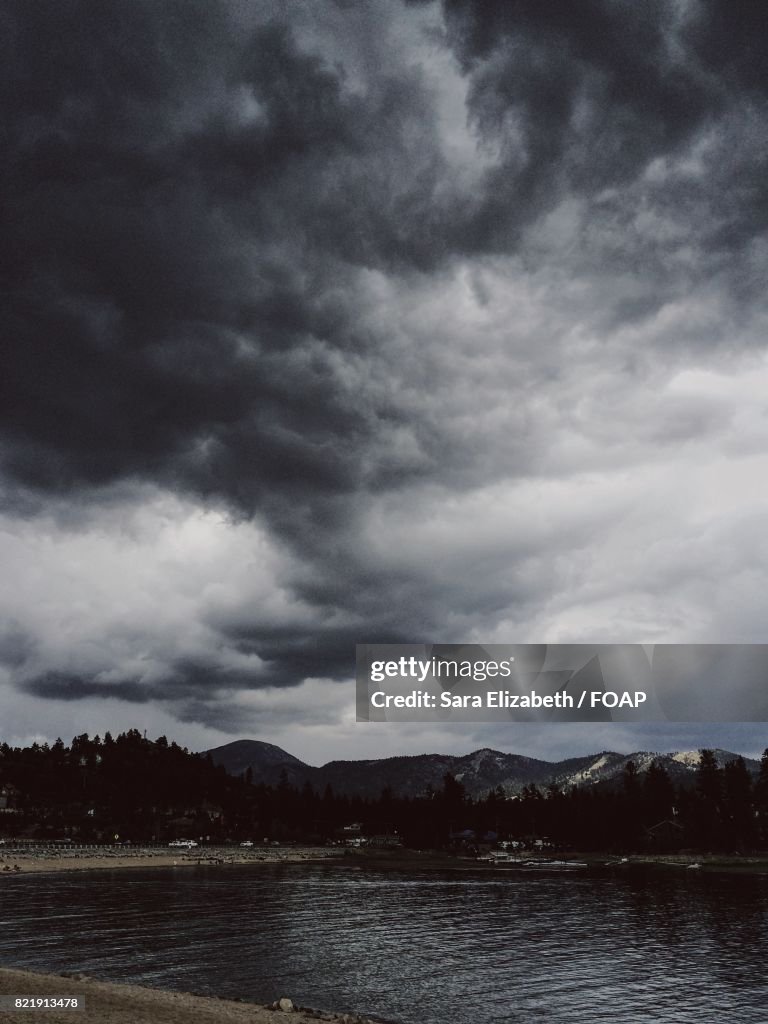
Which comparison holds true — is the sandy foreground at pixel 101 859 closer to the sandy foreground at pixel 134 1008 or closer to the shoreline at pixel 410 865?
the shoreline at pixel 410 865

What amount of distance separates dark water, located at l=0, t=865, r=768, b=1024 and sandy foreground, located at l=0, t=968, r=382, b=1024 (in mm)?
3814

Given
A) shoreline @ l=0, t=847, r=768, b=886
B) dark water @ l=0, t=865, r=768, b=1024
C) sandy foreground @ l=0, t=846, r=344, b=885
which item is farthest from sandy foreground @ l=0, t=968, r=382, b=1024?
shoreline @ l=0, t=847, r=768, b=886

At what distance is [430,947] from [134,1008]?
31.4 m

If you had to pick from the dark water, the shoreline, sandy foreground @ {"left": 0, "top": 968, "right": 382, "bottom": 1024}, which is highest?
sandy foreground @ {"left": 0, "top": 968, "right": 382, "bottom": 1024}

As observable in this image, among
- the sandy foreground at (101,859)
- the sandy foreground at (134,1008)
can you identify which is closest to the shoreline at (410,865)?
the sandy foreground at (101,859)

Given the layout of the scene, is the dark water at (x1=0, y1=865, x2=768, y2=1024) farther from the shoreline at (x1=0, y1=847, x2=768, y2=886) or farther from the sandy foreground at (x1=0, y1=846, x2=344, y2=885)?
the shoreline at (x1=0, y1=847, x2=768, y2=886)

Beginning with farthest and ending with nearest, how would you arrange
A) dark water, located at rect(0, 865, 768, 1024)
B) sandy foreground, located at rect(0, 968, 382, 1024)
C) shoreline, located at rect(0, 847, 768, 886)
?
shoreline, located at rect(0, 847, 768, 886), dark water, located at rect(0, 865, 768, 1024), sandy foreground, located at rect(0, 968, 382, 1024)

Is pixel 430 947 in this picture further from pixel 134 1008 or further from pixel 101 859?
pixel 101 859

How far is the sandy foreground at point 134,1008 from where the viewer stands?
98.5 ft

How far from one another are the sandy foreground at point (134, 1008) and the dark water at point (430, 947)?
12.5ft

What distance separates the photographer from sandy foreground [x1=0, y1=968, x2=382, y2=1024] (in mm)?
30031

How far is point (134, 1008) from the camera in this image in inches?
1329

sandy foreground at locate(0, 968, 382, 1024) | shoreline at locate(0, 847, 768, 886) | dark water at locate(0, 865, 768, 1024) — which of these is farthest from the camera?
shoreline at locate(0, 847, 768, 886)

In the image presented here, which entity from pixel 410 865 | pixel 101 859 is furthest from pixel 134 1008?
pixel 410 865
